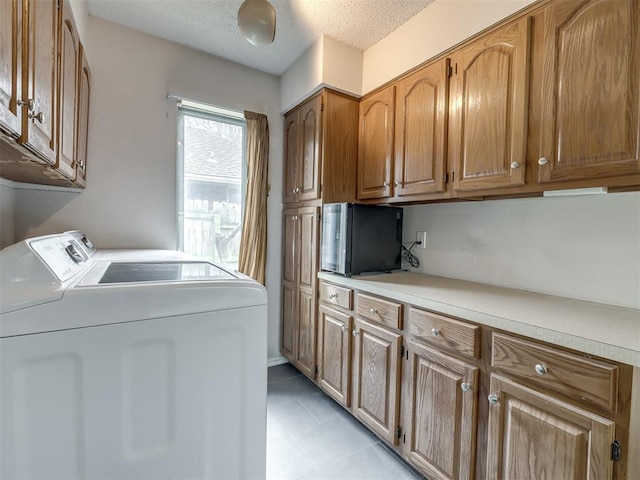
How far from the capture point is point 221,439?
2.98 ft

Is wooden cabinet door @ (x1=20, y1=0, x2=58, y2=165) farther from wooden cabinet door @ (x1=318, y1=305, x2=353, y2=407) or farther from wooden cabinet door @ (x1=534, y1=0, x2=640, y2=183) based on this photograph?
wooden cabinet door @ (x1=534, y1=0, x2=640, y2=183)

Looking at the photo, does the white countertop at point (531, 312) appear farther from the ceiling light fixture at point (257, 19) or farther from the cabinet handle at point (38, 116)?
the cabinet handle at point (38, 116)

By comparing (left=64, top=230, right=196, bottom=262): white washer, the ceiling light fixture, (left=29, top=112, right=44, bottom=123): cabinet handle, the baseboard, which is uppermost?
the ceiling light fixture

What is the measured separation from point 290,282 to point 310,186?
2.75 ft

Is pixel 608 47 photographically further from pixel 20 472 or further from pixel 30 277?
pixel 20 472

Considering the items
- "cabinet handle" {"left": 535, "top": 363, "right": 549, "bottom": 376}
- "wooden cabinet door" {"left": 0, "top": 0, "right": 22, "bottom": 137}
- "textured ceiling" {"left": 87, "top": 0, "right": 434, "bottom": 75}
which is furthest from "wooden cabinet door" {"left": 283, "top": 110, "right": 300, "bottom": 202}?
"cabinet handle" {"left": 535, "top": 363, "right": 549, "bottom": 376}

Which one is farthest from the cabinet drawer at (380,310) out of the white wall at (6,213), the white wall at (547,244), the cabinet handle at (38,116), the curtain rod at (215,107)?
the white wall at (6,213)

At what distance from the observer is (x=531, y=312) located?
45.1 inches

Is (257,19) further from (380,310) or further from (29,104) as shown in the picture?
(380,310)

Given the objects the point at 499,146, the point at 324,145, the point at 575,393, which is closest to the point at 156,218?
the point at 324,145

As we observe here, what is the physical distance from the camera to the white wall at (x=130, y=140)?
6.45 ft

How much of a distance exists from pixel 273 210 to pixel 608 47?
2194 mm

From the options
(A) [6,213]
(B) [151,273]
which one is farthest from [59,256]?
(A) [6,213]

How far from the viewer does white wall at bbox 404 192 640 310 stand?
127 centimetres
